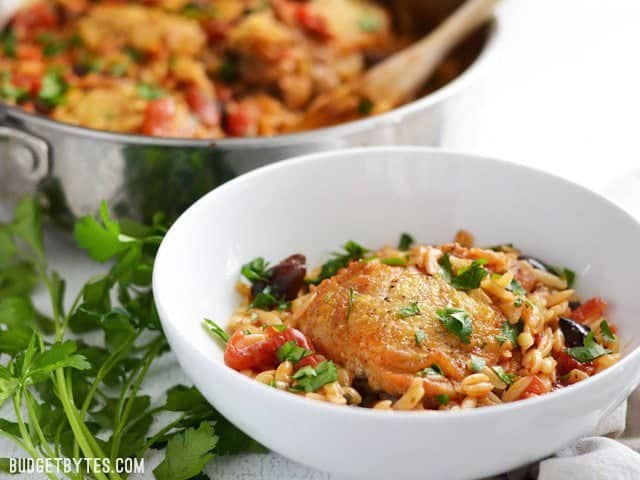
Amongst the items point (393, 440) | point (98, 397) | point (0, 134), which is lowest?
point (98, 397)

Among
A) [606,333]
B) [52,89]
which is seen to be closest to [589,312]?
[606,333]

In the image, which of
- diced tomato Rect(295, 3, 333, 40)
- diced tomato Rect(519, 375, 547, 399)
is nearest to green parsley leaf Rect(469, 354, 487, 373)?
diced tomato Rect(519, 375, 547, 399)

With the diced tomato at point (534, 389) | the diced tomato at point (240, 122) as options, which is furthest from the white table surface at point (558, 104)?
the diced tomato at point (534, 389)

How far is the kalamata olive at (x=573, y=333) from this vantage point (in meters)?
2.17

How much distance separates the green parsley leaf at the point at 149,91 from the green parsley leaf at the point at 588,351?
1.93m

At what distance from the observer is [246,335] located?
214 cm

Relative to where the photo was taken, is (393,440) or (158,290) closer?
(393,440)

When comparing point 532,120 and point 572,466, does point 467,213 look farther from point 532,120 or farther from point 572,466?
point 532,120

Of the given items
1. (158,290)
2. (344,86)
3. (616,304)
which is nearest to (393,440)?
(158,290)

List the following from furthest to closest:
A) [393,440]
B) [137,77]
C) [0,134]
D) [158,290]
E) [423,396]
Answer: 1. [137,77]
2. [0,134]
3. [158,290]
4. [423,396]
5. [393,440]

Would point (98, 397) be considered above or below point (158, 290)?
below

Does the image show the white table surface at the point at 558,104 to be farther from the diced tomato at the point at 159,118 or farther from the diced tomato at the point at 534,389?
the diced tomato at the point at 534,389

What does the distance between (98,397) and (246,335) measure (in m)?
0.59

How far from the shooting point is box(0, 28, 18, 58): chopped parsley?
3.82 meters
